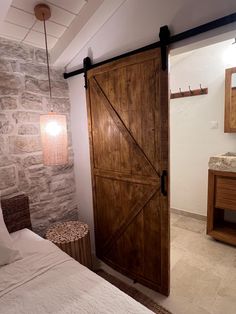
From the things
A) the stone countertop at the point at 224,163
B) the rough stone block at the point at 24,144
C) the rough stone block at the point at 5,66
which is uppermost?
the rough stone block at the point at 5,66

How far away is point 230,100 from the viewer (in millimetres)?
2598

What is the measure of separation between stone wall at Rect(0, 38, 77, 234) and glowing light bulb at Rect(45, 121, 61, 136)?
0.46m

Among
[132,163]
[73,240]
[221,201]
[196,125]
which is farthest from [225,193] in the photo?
[73,240]

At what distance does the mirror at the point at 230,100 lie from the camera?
8.38 feet

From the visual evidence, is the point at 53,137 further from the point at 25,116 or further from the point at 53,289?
the point at 53,289

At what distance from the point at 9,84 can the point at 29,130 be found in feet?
1.48

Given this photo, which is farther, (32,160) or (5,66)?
(32,160)

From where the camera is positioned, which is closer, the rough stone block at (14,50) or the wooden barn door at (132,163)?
the wooden barn door at (132,163)

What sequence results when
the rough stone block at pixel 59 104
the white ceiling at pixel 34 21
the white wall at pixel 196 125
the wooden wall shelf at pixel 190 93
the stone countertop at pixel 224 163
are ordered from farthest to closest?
the wooden wall shelf at pixel 190 93, the white wall at pixel 196 125, the stone countertop at pixel 224 163, the rough stone block at pixel 59 104, the white ceiling at pixel 34 21

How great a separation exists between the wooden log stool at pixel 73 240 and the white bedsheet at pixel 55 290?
14.1 inches

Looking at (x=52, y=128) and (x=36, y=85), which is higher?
(x=36, y=85)

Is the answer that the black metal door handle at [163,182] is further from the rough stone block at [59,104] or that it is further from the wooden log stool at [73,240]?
the rough stone block at [59,104]

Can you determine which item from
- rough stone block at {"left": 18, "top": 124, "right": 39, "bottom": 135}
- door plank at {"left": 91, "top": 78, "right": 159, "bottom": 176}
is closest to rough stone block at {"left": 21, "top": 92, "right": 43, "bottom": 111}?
rough stone block at {"left": 18, "top": 124, "right": 39, "bottom": 135}

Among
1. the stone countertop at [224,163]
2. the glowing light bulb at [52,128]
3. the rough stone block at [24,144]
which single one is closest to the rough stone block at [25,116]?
the rough stone block at [24,144]
